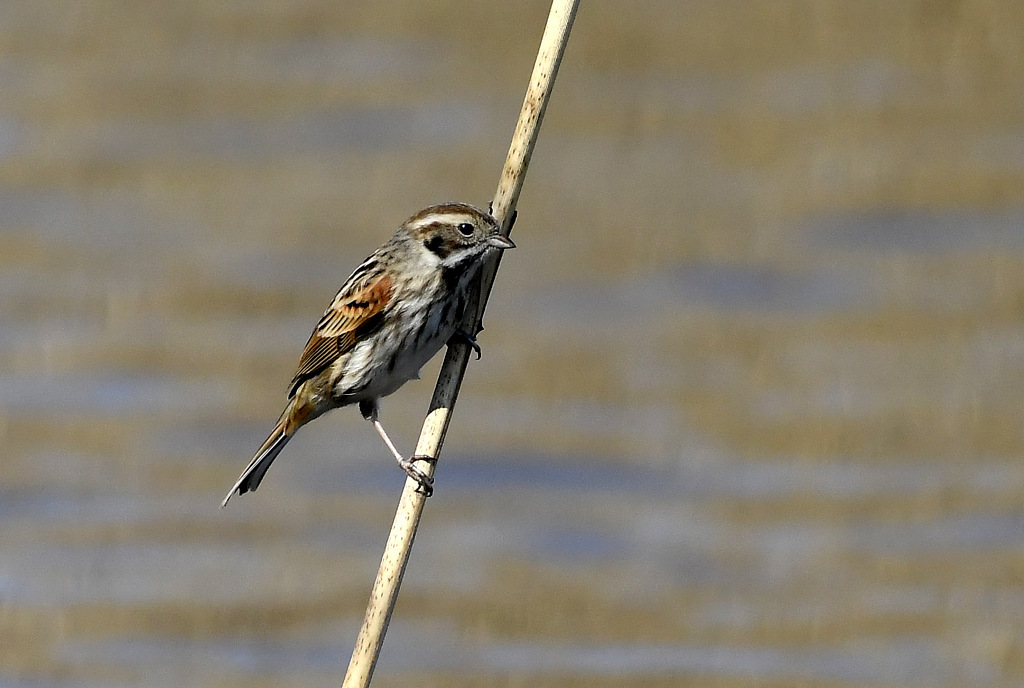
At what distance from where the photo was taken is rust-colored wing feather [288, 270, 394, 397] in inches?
289

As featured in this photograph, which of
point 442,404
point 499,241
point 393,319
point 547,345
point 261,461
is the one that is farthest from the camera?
point 547,345

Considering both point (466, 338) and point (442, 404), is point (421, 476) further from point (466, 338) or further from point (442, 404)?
point (466, 338)

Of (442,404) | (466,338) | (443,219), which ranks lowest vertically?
(442,404)

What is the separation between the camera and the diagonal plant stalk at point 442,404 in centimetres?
638

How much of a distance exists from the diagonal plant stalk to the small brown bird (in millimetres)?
89

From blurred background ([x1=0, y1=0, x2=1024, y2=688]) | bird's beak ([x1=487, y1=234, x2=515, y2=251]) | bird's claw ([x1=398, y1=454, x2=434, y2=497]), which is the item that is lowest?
bird's claw ([x1=398, y1=454, x2=434, y2=497])

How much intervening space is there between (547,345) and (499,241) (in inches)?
326

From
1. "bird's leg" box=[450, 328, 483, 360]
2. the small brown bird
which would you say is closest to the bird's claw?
the small brown bird

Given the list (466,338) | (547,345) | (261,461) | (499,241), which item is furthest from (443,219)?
(547,345)

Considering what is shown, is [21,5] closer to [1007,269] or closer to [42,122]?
[42,122]

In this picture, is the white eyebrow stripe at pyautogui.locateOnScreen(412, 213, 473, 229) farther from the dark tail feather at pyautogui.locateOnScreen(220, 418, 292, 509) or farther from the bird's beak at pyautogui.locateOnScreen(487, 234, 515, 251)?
the dark tail feather at pyautogui.locateOnScreen(220, 418, 292, 509)

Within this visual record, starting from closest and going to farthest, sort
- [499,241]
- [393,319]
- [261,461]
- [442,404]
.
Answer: [442,404] < [499,241] < [393,319] < [261,461]

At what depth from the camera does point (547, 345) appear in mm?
14961

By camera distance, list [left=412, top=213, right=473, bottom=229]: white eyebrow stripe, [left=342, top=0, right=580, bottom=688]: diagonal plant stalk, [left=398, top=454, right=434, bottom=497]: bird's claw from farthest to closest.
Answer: [left=412, top=213, right=473, bottom=229]: white eyebrow stripe
[left=398, top=454, right=434, bottom=497]: bird's claw
[left=342, top=0, right=580, bottom=688]: diagonal plant stalk
